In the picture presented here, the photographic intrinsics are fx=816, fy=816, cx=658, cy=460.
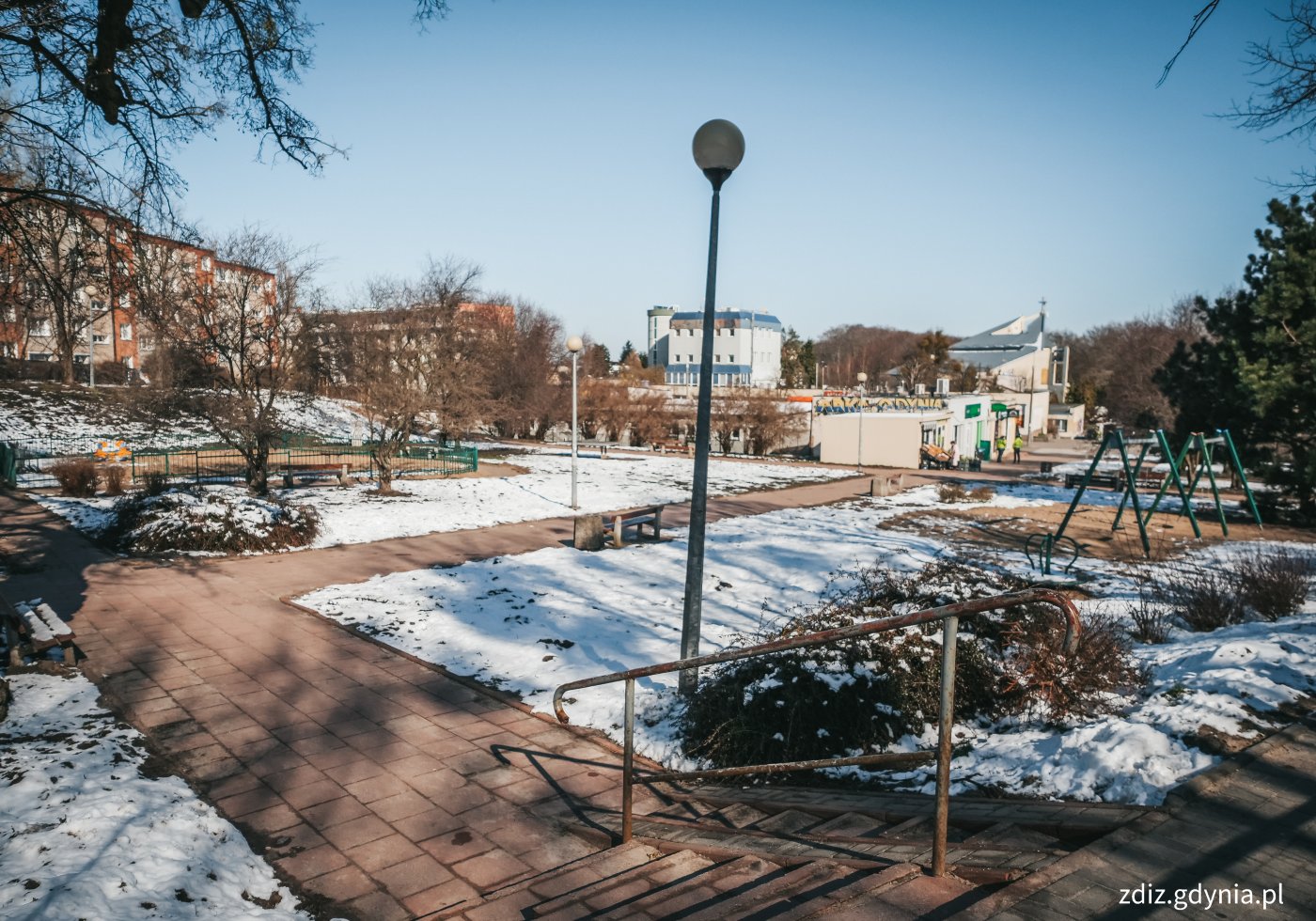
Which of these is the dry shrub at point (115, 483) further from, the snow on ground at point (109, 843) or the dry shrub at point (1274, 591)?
the dry shrub at point (1274, 591)

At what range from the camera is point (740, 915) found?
3221mm

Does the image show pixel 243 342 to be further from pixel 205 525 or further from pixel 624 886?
pixel 624 886

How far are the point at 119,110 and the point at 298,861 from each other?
630 centimetres

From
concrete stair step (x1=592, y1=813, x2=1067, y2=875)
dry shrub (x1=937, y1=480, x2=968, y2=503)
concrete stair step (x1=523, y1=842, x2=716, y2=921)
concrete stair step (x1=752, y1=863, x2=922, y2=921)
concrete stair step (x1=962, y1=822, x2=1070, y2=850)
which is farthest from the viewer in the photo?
dry shrub (x1=937, y1=480, x2=968, y2=503)

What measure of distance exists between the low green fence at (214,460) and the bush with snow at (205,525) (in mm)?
6318

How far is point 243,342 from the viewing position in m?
18.2

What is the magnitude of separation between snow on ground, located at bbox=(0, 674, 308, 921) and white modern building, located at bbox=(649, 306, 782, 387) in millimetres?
75485

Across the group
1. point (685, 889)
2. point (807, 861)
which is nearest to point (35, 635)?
point (685, 889)

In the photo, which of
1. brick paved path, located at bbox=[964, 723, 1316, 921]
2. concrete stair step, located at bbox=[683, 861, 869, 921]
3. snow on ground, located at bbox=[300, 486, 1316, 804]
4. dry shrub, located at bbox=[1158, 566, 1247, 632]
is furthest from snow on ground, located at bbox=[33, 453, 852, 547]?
brick paved path, located at bbox=[964, 723, 1316, 921]

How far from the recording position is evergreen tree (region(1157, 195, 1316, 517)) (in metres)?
17.7

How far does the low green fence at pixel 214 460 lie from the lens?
849 inches

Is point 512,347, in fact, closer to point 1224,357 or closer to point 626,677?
point 1224,357

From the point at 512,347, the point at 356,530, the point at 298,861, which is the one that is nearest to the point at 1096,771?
the point at 298,861

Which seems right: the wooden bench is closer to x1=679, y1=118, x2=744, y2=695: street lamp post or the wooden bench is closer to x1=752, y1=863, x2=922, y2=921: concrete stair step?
x1=679, y1=118, x2=744, y2=695: street lamp post
